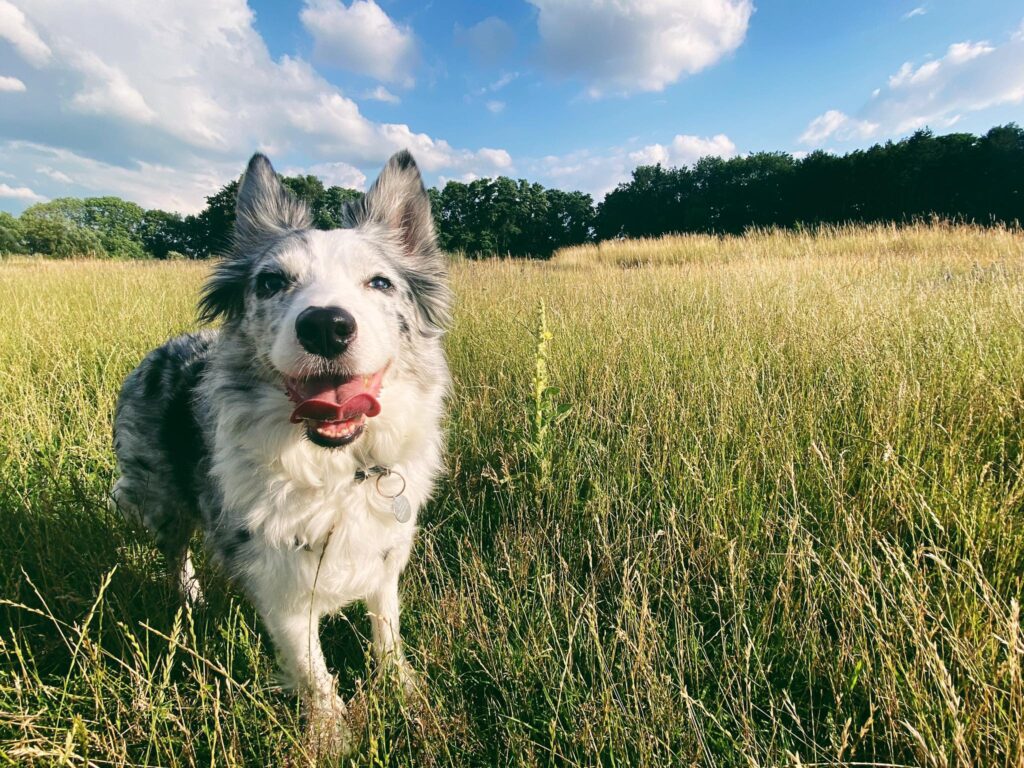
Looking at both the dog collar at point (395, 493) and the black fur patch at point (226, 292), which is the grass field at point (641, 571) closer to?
the dog collar at point (395, 493)

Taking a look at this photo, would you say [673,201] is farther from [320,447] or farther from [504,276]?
[320,447]

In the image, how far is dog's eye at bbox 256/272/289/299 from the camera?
210 centimetres

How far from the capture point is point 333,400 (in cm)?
178

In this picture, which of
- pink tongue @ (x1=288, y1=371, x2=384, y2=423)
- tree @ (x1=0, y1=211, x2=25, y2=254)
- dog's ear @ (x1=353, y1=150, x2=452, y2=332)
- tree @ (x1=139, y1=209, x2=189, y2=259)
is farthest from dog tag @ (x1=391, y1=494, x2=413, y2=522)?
tree @ (x1=139, y1=209, x2=189, y2=259)

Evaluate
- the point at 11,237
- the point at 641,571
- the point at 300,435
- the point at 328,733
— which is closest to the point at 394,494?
the point at 300,435

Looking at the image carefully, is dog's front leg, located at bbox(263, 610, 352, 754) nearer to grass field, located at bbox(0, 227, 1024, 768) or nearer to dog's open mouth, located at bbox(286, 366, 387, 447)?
grass field, located at bbox(0, 227, 1024, 768)

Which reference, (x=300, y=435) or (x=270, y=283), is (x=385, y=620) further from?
(x=270, y=283)

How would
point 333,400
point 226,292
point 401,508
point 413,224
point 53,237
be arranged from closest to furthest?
point 333,400, point 401,508, point 226,292, point 413,224, point 53,237

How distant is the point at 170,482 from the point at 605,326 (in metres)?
3.45

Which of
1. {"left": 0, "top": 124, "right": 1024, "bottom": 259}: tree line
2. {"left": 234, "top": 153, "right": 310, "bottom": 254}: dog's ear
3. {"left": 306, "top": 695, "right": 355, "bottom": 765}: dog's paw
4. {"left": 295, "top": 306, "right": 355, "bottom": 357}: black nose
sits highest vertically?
{"left": 0, "top": 124, "right": 1024, "bottom": 259}: tree line

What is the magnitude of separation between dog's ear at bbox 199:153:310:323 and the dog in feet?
0.04

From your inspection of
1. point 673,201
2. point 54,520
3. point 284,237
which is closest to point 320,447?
point 284,237

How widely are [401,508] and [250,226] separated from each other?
6.07 feet

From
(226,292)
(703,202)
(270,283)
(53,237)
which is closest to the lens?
(270,283)
